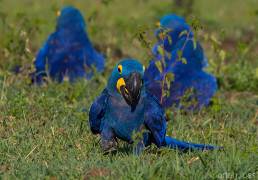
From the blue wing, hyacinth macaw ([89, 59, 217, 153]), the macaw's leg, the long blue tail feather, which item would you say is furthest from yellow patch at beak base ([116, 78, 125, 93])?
the long blue tail feather

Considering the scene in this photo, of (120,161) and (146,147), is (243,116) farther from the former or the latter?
(120,161)

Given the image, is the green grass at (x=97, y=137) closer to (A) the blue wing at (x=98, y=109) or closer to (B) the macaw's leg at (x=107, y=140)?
(B) the macaw's leg at (x=107, y=140)

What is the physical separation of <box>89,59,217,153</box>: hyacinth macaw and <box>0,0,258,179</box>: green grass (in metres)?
0.11

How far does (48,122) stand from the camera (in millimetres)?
5336

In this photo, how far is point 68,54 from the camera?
721cm

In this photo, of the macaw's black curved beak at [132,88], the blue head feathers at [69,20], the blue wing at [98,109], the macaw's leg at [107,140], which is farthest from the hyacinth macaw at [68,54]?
the macaw's black curved beak at [132,88]

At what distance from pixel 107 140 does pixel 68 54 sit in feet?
9.62

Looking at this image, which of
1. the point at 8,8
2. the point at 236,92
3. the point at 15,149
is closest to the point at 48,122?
the point at 15,149

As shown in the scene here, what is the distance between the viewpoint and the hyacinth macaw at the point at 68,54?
7097mm

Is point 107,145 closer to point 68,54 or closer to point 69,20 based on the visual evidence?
point 68,54

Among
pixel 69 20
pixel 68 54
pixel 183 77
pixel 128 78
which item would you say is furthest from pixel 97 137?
pixel 69 20

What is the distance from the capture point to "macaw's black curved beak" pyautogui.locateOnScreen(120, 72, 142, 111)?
4.20 m

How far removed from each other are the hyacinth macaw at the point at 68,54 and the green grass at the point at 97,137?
234mm

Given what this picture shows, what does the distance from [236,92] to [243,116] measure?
1.06 meters
